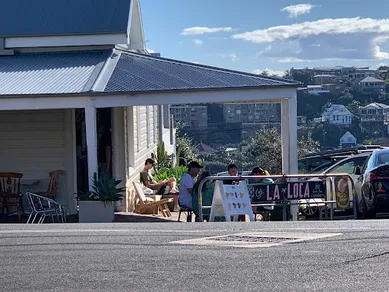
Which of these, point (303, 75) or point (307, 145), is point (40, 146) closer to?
point (307, 145)

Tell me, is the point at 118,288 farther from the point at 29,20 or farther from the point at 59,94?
the point at 29,20

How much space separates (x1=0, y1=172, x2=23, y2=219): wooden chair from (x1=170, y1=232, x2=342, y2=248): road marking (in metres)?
7.46

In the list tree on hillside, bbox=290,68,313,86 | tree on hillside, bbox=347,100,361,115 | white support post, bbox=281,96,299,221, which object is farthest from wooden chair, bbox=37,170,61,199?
tree on hillside, bbox=290,68,313,86

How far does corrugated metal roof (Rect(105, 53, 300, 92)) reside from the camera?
49.6 feet

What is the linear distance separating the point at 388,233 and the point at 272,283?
311 centimetres

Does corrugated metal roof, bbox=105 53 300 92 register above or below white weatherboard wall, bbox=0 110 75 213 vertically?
above

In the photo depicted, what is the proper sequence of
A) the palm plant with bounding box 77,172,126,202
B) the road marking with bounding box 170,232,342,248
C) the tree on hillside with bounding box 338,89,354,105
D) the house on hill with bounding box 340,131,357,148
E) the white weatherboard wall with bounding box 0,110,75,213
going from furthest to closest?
the tree on hillside with bounding box 338,89,354,105, the house on hill with bounding box 340,131,357,148, the white weatherboard wall with bounding box 0,110,75,213, the palm plant with bounding box 77,172,126,202, the road marking with bounding box 170,232,342,248

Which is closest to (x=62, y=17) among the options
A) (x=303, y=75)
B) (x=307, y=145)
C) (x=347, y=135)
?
(x=347, y=135)

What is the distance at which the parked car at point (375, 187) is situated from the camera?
13500 millimetres

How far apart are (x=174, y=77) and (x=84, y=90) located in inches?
80.5

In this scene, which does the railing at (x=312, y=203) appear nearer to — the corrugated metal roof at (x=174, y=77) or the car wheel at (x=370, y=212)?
the car wheel at (x=370, y=212)

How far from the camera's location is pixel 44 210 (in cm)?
1491

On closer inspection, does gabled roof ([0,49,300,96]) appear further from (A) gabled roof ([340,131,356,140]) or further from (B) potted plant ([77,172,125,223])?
(A) gabled roof ([340,131,356,140])

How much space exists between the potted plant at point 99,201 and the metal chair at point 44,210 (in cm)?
59
